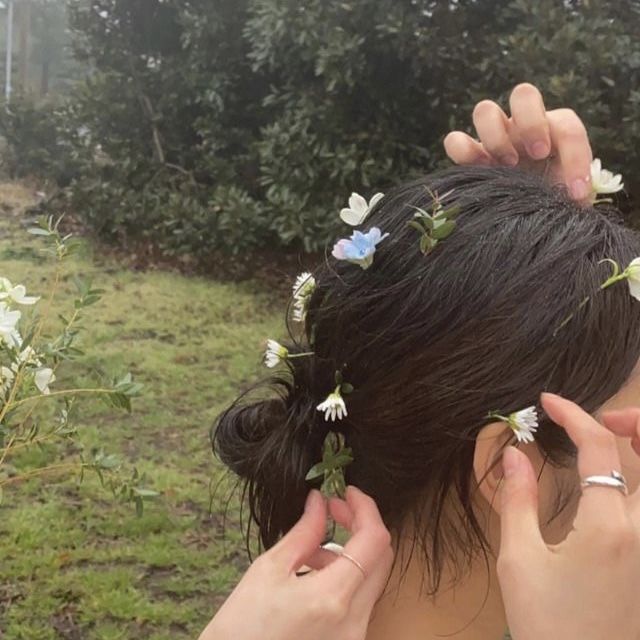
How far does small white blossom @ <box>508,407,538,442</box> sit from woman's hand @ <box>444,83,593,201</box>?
0.31 m

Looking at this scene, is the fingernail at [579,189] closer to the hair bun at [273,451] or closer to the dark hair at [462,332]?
the dark hair at [462,332]

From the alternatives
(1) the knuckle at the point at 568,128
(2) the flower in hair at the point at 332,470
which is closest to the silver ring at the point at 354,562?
(2) the flower in hair at the point at 332,470

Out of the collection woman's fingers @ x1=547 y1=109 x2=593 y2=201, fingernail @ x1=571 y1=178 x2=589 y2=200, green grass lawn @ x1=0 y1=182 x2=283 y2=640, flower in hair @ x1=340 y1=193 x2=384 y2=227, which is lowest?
green grass lawn @ x1=0 y1=182 x2=283 y2=640

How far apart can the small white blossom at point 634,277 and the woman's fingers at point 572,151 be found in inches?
5.3

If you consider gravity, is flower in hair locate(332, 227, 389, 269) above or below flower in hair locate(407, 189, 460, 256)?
below

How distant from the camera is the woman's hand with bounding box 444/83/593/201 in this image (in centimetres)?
111

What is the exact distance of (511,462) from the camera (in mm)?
868

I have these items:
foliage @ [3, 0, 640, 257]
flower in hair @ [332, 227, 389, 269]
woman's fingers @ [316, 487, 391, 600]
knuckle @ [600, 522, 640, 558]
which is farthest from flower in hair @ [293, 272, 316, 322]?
foliage @ [3, 0, 640, 257]

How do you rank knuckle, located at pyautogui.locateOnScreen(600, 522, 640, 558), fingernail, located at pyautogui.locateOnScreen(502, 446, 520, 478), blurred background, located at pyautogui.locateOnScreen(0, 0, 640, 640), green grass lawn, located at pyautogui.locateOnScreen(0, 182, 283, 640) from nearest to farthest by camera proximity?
knuckle, located at pyautogui.locateOnScreen(600, 522, 640, 558) → fingernail, located at pyautogui.locateOnScreen(502, 446, 520, 478) → green grass lawn, located at pyautogui.locateOnScreen(0, 182, 283, 640) → blurred background, located at pyautogui.locateOnScreen(0, 0, 640, 640)

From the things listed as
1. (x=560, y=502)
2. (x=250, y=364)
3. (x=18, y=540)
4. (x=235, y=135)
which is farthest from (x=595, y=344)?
(x=235, y=135)

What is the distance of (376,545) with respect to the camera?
955mm

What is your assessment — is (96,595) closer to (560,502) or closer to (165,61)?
(560,502)

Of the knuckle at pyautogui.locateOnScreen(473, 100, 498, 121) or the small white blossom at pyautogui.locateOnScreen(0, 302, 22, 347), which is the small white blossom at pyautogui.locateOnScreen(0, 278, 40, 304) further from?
the knuckle at pyautogui.locateOnScreen(473, 100, 498, 121)

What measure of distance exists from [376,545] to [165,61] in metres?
3.85
